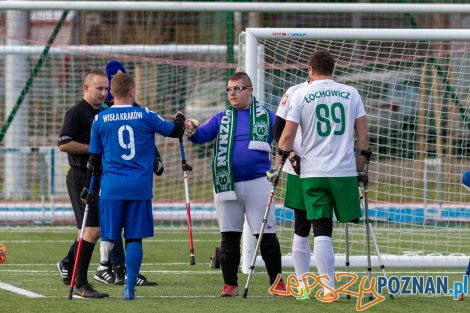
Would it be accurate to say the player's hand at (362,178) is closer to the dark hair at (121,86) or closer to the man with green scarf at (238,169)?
the man with green scarf at (238,169)

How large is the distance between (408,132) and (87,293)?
5.21 m

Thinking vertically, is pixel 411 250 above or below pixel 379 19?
below

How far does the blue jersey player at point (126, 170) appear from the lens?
375 inches

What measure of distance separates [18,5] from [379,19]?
29.6ft

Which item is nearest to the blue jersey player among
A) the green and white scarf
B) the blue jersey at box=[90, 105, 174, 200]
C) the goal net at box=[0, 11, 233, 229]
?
the blue jersey at box=[90, 105, 174, 200]

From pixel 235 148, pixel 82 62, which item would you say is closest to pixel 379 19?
pixel 82 62

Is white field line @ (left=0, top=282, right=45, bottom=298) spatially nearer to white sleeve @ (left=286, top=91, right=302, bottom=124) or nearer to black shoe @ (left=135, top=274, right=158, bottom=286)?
black shoe @ (left=135, top=274, right=158, bottom=286)

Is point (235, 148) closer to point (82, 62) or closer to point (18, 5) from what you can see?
point (18, 5)

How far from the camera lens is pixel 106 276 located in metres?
11.3

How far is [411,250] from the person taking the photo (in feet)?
44.8

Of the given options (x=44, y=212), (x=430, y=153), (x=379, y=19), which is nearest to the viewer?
(x=430, y=153)

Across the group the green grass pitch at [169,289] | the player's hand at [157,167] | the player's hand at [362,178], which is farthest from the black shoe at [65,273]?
the player's hand at [362,178]

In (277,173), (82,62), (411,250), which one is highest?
(82,62)

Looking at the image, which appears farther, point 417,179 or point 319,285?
point 417,179
